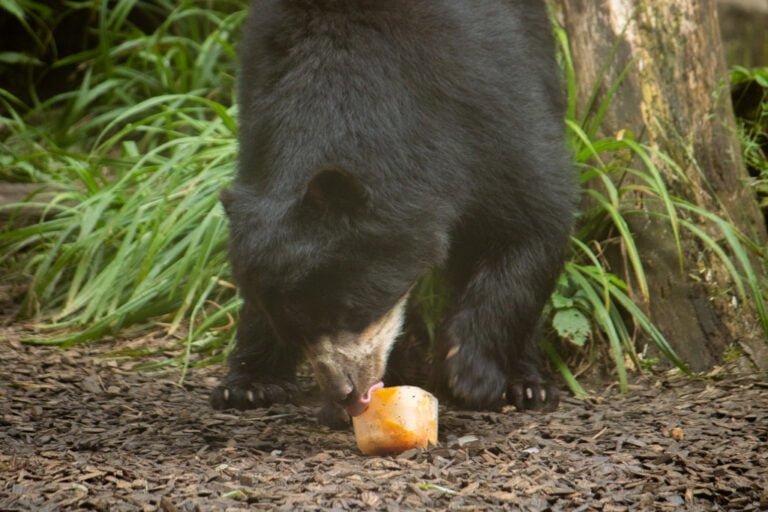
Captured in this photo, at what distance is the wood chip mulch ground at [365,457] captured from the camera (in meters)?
2.78

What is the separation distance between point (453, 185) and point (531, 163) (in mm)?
319

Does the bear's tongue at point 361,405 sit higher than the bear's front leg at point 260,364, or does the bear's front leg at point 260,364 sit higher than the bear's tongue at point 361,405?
the bear's tongue at point 361,405

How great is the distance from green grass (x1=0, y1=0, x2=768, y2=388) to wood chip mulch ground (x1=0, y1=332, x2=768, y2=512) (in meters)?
0.33

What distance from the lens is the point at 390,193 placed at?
3264mm

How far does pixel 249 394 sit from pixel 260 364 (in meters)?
0.18

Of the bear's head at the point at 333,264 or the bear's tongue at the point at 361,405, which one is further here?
the bear's tongue at the point at 361,405

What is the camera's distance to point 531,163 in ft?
12.1

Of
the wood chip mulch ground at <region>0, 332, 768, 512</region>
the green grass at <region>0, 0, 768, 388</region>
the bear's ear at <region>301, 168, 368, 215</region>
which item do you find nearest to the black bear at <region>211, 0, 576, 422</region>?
the bear's ear at <region>301, 168, 368, 215</region>

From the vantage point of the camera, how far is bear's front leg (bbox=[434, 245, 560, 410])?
12.3 ft

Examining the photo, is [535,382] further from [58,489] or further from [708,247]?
[58,489]

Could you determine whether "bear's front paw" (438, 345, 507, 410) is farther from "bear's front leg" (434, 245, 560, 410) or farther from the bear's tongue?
the bear's tongue

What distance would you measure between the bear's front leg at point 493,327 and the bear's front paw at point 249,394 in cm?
63

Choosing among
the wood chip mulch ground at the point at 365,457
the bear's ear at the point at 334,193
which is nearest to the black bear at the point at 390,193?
the bear's ear at the point at 334,193

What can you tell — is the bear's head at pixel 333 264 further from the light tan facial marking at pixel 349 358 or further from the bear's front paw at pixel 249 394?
the bear's front paw at pixel 249 394
